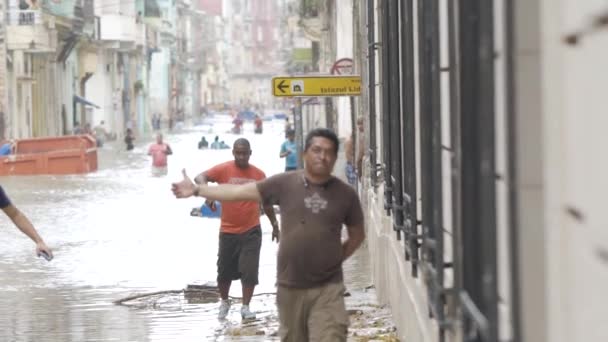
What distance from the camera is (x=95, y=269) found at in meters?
18.6

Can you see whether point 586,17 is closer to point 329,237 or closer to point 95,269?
point 329,237

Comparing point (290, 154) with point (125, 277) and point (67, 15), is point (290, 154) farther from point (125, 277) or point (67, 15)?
point (67, 15)

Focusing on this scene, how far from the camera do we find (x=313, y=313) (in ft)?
26.9

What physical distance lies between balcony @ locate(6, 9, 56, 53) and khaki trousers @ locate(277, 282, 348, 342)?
5237 centimetres

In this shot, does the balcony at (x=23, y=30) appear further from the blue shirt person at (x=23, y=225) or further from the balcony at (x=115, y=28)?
the blue shirt person at (x=23, y=225)

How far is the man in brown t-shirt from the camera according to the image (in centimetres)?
806

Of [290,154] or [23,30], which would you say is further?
[23,30]

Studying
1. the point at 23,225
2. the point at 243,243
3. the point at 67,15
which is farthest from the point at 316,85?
the point at 67,15

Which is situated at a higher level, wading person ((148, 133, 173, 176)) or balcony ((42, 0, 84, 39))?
balcony ((42, 0, 84, 39))

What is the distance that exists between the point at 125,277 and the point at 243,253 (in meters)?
4.53

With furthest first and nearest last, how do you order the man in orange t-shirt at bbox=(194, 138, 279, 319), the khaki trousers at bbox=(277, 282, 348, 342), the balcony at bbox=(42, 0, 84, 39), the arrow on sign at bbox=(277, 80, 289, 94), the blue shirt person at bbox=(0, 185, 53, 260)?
1. the balcony at bbox=(42, 0, 84, 39)
2. the arrow on sign at bbox=(277, 80, 289, 94)
3. the man in orange t-shirt at bbox=(194, 138, 279, 319)
4. the blue shirt person at bbox=(0, 185, 53, 260)
5. the khaki trousers at bbox=(277, 282, 348, 342)

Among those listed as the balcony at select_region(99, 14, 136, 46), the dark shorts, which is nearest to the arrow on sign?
the dark shorts

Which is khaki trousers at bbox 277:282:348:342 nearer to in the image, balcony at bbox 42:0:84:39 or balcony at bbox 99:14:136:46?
balcony at bbox 42:0:84:39

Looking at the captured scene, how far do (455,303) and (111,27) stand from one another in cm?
7778
